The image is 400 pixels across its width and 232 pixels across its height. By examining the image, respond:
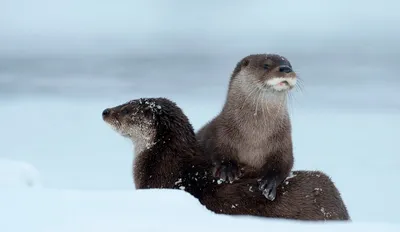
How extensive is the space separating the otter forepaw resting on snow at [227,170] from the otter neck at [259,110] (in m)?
0.25

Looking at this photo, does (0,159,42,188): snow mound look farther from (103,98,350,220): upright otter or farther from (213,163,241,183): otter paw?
(213,163,241,183): otter paw

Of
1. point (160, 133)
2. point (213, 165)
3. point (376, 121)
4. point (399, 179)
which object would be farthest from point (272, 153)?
point (376, 121)

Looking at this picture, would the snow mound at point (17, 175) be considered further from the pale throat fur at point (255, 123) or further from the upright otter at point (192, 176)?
the pale throat fur at point (255, 123)

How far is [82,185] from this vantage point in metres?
6.64

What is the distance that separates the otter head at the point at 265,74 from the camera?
3547 millimetres

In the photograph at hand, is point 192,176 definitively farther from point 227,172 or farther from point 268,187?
point 268,187

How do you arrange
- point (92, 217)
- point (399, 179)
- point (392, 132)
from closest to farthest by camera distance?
point (92, 217)
point (399, 179)
point (392, 132)

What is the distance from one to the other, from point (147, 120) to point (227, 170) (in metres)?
0.54

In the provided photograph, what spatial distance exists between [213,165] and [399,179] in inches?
159

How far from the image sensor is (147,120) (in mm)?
3750

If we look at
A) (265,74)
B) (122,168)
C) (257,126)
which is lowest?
(122,168)

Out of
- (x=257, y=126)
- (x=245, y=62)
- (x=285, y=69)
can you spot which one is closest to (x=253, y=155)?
(x=257, y=126)

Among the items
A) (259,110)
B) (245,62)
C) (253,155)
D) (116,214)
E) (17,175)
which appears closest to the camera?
(116,214)

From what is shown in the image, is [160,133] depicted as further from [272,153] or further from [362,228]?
[362,228]
